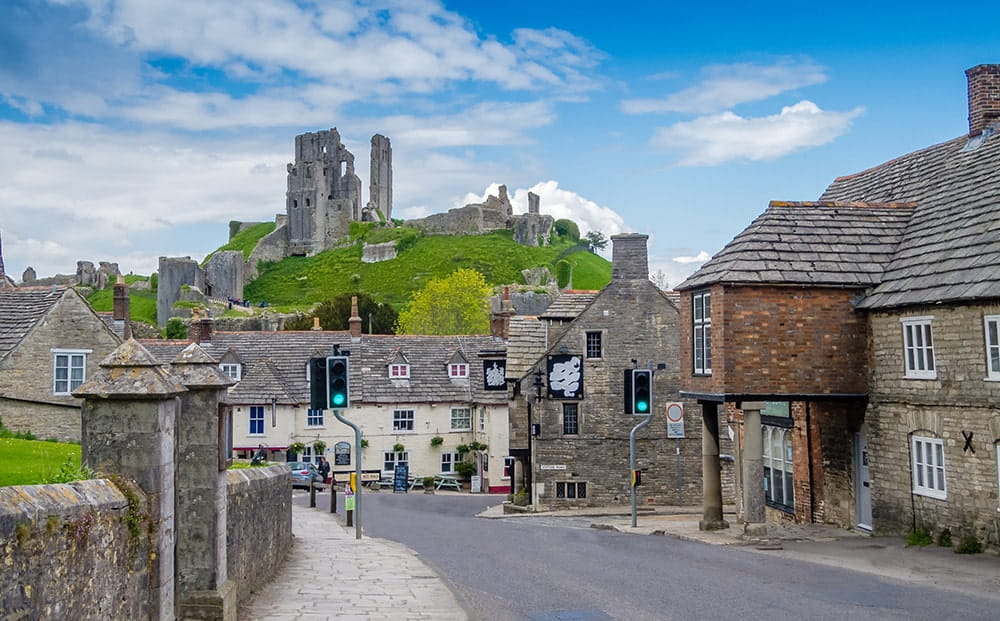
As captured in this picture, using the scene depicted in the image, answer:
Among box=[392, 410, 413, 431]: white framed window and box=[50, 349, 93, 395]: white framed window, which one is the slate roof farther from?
box=[50, 349, 93, 395]: white framed window

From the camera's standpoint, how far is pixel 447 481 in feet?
175

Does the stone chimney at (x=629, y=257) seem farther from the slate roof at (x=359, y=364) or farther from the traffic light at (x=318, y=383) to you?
the traffic light at (x=318, y=383)

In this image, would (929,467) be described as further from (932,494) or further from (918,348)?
(918,348)

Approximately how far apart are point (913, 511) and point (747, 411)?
4021mm

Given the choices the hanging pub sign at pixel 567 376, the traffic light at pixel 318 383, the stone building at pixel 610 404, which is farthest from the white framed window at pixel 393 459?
the traffic light at pixel 318 383

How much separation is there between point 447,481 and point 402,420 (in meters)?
4.36

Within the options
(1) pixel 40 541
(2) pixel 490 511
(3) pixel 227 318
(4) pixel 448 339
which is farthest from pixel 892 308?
(3) pixel 227 318

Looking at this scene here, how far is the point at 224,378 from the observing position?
1075 centimetres

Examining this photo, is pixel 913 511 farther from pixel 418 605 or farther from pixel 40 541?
pixel 40 541

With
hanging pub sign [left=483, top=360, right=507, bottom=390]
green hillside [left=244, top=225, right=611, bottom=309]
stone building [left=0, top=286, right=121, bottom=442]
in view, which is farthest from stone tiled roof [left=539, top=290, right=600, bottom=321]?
green hillside [left=244, top=225, right=611, bottom=309]

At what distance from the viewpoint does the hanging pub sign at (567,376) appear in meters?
39.2

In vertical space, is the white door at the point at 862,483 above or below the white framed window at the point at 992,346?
below

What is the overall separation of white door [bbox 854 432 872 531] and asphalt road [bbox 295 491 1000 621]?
451cm

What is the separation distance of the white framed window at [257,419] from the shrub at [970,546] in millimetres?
40755
